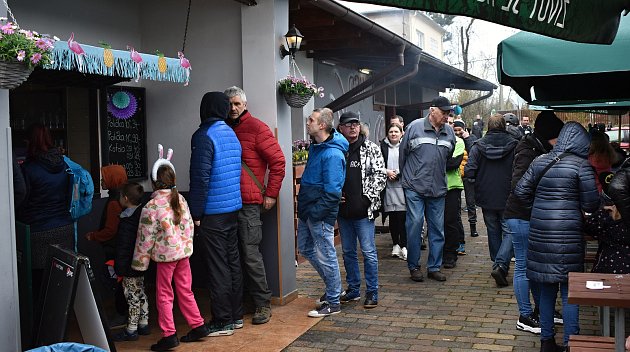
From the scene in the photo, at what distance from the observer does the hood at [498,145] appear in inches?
292

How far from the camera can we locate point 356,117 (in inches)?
259

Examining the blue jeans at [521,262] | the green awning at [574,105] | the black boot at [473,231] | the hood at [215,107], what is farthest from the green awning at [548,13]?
the black boot at [473,231]

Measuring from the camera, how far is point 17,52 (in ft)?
12.0

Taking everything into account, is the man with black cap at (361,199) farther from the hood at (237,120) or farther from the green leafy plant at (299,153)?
Answer: the green leafy plant at (299,153)

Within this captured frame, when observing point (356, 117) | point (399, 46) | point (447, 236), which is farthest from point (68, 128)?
point (399, 46)

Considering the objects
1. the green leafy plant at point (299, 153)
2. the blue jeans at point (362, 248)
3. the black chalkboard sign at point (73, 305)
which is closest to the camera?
the black chalkboard sign at point (73, 305)

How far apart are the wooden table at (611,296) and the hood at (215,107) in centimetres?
298

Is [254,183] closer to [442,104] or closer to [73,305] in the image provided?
[73,305]

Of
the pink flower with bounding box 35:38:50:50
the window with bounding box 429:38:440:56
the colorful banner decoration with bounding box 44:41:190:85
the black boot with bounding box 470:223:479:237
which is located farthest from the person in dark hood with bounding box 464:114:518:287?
the window with bounding box 429:38:440:56

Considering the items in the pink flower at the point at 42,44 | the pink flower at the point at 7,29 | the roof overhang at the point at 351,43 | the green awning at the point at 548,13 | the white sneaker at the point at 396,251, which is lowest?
the white sneaker at the point at 396,251

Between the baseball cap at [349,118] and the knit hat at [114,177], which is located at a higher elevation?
the baseball cap at [349,118]

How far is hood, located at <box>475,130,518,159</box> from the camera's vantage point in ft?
24.3

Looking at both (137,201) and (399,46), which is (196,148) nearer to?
(137,201)

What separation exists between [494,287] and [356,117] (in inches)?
94.9
